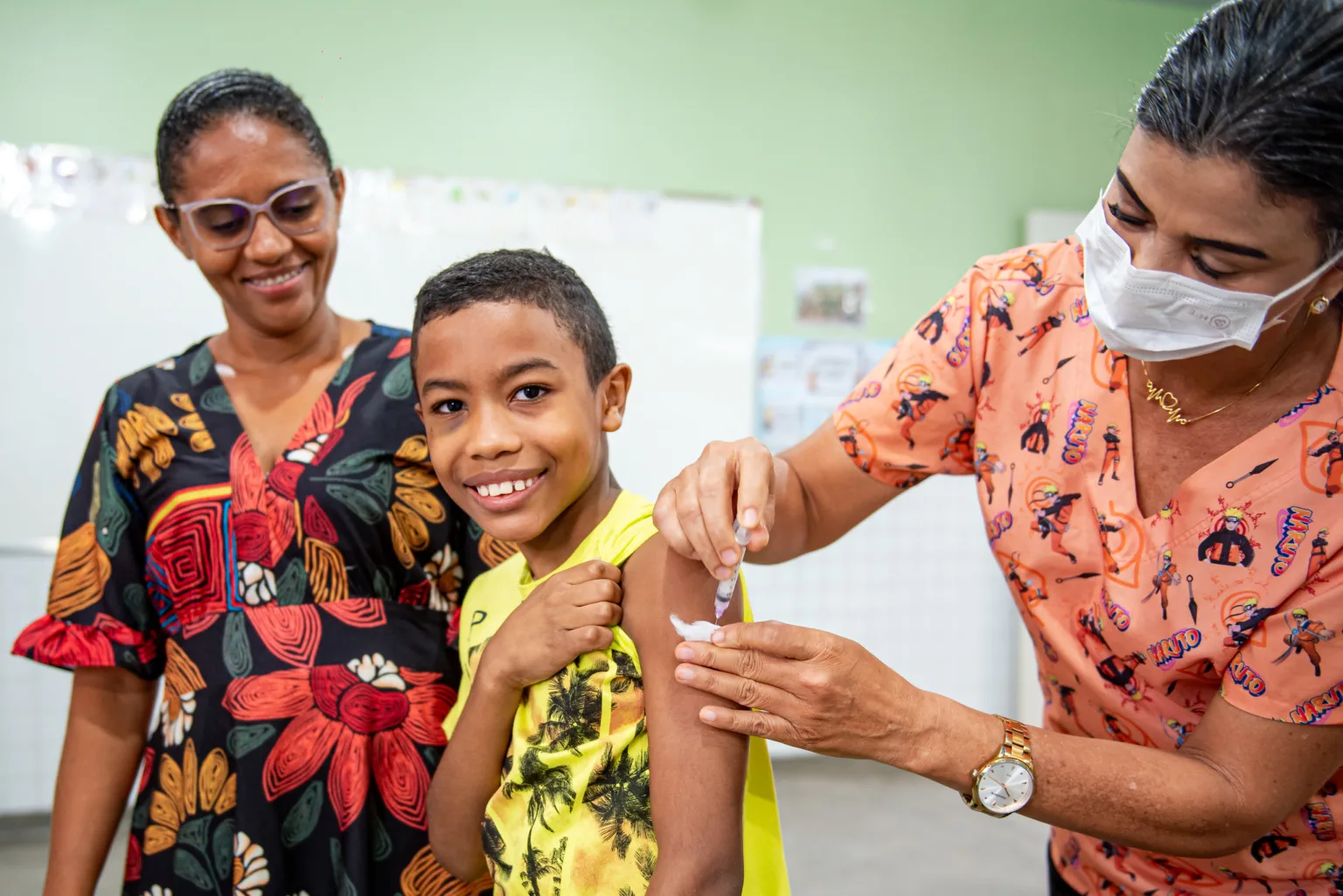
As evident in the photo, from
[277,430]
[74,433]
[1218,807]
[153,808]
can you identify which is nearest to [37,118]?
[74,433]

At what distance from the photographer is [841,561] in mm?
3871

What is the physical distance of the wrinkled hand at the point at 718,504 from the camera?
0.90 metres

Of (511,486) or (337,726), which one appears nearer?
(511,486)

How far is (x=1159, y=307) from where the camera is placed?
96 cm

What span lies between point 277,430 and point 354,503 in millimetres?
174

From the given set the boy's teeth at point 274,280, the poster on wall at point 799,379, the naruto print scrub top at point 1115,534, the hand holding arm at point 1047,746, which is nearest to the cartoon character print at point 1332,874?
the naruto print scrub top at point 1115,534

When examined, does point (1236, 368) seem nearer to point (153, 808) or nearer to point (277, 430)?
point (277, 430)

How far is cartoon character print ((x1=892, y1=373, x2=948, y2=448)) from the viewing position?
48.1 inches

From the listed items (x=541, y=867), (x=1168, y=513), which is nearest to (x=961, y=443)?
(x=1168, y=513)

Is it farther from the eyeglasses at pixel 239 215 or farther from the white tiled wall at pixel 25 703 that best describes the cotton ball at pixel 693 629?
the white tiled wall at pixel 25 703

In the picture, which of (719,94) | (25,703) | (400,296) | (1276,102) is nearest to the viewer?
(1276,102)

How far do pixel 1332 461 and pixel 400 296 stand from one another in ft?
9.77

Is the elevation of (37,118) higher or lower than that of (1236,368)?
higher

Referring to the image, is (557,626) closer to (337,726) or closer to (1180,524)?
(337,726)
